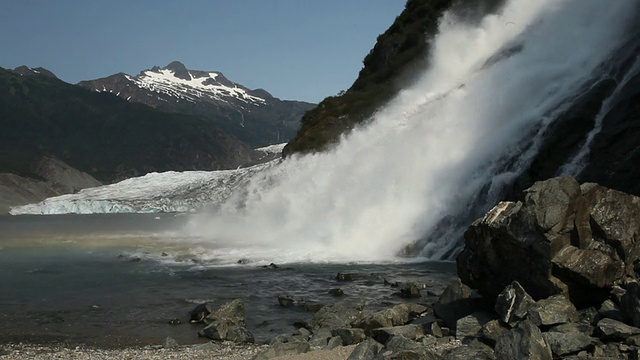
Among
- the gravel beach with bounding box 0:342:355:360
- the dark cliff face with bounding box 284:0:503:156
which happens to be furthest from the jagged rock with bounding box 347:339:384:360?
the dark cliff face with bounding box 284:0:503:156

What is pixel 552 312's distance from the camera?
33.4ft

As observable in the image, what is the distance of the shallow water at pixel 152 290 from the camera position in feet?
49.6

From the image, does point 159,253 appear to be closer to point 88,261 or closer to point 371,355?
point 88,261

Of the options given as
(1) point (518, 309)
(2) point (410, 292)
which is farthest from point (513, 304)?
(2) point (410, 292)

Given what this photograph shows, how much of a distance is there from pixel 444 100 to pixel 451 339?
29210mm

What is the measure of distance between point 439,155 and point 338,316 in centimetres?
1953

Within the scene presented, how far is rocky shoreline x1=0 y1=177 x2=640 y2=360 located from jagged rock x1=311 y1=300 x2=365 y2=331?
36 millimetres

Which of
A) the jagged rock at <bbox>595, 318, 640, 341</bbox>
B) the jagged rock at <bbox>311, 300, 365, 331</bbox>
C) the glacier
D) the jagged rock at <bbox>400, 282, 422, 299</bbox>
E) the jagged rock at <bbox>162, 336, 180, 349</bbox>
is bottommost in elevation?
the jagged rock at <bbox>400, 282, 422, 299</bbox>

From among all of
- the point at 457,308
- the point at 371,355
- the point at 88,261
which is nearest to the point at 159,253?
the point at 88,261

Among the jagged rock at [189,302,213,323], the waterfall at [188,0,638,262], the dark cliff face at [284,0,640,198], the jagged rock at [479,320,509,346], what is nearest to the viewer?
the jagged rock at [479,320,509,346]

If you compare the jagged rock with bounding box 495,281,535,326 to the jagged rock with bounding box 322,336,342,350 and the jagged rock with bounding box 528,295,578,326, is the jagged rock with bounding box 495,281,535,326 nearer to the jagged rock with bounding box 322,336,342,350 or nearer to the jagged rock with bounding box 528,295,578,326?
the jagged rock with bounding box 528,295,578,326

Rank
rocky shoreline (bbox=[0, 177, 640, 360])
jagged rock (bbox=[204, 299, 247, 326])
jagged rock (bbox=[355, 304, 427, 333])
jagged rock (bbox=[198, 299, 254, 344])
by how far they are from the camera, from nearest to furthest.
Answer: rocky shoreline (bbox=[0, 177, 640, 360])
jagged rock (bbox=[355, 304, 427, 333])
jagged rock (bbox=[198, 299, 254, 344])
jagged rock (bbox=[204, 299, 247, 326])

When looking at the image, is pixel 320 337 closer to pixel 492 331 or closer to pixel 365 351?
pixel 365 351

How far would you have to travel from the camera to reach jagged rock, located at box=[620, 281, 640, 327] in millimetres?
9252
